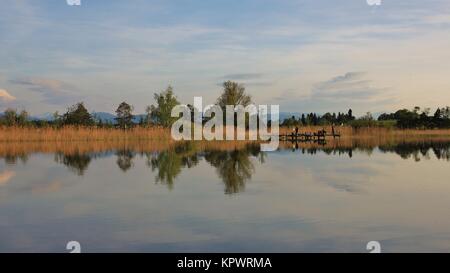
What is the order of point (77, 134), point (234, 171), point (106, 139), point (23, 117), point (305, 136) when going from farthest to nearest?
1. point (23, 117)
2. point (305, 136)
3. point (106, 139)
4. point (77, 134)
5. point (234, 171)

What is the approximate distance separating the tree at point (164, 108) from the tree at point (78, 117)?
22.0ft

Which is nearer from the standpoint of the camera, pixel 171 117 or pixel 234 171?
pixel 234 171

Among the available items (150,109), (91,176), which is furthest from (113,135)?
(91,176)

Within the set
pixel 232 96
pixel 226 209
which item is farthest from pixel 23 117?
pixel 226 209

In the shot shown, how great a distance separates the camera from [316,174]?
14.3 meters

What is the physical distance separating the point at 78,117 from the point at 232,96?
604 inches

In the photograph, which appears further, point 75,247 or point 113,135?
point 113,135

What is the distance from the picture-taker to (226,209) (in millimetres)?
8852

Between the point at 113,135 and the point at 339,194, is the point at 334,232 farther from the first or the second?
the point at 113,135

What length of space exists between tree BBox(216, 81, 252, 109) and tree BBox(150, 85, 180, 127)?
4.84 metres

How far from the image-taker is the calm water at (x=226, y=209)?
6.70 meters

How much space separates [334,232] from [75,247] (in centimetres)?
327

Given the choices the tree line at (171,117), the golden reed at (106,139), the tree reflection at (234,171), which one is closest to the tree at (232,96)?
the tree line at (171,117)

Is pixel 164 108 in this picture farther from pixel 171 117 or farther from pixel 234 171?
pixel 234 171
